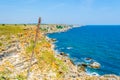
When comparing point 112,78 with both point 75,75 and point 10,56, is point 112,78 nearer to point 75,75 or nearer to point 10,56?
point 75,75

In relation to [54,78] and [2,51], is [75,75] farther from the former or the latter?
[2,51]

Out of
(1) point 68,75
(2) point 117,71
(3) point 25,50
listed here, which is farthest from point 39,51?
(2) point 117,71

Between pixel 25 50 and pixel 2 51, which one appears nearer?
pixel 2 51

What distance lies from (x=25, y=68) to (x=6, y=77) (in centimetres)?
864

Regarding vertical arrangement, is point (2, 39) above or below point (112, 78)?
above

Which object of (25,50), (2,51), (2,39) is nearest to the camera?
(2,51)

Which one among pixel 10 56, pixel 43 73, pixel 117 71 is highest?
pixel 10 56

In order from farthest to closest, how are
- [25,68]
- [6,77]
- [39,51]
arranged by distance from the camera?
[39,51] < [25,68] < [6,77]

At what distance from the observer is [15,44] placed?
198 feet

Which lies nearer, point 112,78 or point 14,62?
point 14,62

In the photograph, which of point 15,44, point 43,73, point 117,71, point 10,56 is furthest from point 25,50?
point 117,71

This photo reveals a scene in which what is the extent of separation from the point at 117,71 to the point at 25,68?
4270cm

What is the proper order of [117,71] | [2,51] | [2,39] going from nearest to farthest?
[2,51] → [2,39] → [117,71]

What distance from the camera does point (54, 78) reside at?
174ft
